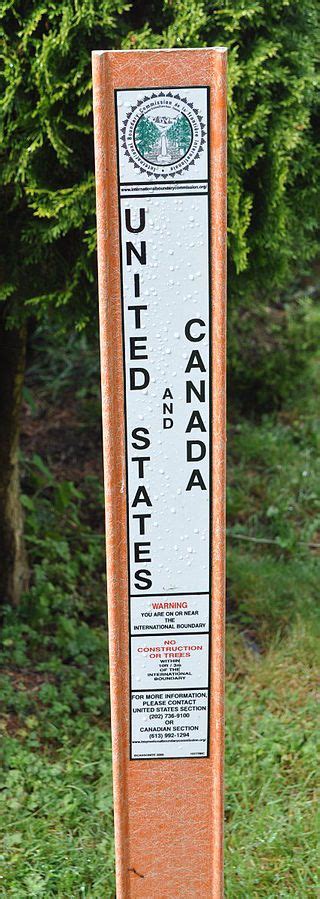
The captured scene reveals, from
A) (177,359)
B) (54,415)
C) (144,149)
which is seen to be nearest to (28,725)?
(177,359)

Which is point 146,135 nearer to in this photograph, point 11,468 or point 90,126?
point 90,126

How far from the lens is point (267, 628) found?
14.9ft

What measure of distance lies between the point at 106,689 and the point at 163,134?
247 centimetres

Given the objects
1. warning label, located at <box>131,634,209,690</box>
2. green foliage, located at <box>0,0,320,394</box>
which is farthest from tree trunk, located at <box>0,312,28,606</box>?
warning label, located at <box>131,634,209,690</box>

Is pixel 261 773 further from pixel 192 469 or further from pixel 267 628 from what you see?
pixel 192 469

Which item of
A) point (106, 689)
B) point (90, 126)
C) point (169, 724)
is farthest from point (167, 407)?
point (106, 689)

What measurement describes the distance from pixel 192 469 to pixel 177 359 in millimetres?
256

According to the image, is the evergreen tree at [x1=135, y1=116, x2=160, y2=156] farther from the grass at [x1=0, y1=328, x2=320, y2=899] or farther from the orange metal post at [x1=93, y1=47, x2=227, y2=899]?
the grass at [x1=0, y1=328, x2=320, y2=899]

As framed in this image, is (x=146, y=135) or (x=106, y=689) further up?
(x=146, y=135)

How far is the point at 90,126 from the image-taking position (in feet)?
10.2

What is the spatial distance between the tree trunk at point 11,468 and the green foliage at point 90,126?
473mm

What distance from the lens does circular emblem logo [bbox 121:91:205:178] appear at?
2123 mm

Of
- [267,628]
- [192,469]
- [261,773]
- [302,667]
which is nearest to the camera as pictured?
[192,469]

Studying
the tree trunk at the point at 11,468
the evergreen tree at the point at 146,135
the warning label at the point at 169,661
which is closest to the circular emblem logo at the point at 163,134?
the evergreen tree at the point at 146,135
